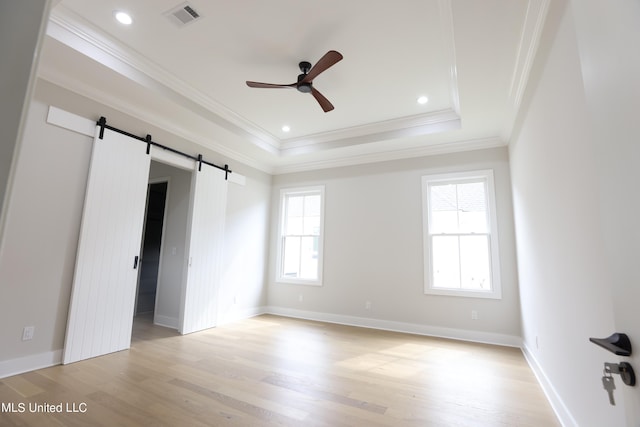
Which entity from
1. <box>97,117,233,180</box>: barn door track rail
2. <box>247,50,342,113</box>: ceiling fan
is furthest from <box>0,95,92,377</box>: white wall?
<box>247,50,342,113</box>: ceiling fan

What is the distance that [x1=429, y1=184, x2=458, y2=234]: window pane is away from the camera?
469 centimetres

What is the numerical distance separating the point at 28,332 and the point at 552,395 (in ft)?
A: 15.5

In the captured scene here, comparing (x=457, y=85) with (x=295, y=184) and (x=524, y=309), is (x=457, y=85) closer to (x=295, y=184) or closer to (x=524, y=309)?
(x=524, y=309)

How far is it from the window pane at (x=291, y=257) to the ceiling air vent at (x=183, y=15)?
406 cm

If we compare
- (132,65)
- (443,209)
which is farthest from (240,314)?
(132,65)

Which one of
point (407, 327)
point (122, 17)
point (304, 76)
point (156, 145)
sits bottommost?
point (407, 327)

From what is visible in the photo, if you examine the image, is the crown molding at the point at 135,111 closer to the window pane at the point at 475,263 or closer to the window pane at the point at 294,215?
the window pane at the point at 294,215

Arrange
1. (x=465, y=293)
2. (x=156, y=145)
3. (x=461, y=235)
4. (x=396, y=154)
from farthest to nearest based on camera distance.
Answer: (x=396, y=154) → (x=461, y=235) → (x=465, y=293) → (x=156, y=145)

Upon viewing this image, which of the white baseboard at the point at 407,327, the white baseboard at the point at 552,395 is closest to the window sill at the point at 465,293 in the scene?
the white baseboard at the point at 407,327

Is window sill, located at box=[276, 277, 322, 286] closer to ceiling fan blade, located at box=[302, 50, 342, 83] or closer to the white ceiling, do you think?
the white ceiling

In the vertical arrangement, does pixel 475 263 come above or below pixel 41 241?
below

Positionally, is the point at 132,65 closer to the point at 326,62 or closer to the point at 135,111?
the point at 135,111

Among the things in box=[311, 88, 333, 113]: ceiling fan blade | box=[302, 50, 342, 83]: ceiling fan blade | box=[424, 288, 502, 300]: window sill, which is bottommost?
box=[424, 288, 502, 300]: window sill

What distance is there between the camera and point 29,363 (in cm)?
282
